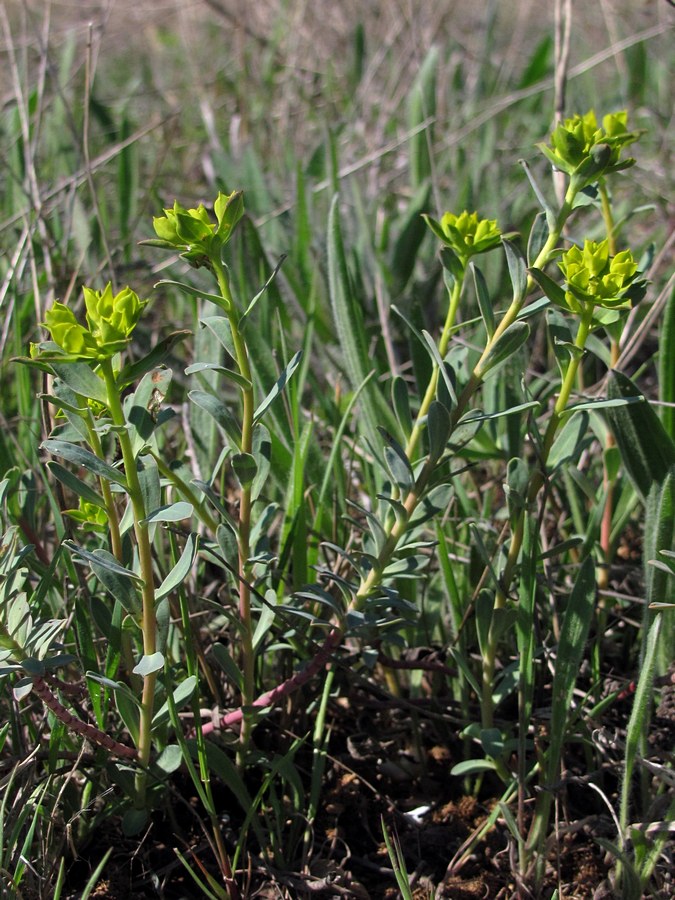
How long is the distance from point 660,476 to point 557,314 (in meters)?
0.31

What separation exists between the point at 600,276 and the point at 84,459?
21.2 inches

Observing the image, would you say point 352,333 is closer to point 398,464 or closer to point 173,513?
point 398,464

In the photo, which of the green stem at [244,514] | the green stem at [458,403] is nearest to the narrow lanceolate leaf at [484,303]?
the green stem at [458,403]

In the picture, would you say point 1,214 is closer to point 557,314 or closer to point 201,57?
point 557,314

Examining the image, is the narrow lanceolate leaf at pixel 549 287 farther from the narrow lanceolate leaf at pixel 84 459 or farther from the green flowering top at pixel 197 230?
the narrow lanceolate leaf at pixel 84 459

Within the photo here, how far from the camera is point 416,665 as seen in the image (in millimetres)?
1163

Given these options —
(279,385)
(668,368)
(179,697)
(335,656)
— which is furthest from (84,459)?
(668,368)

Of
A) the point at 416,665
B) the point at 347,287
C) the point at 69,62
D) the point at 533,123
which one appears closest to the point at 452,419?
the point at 416,665

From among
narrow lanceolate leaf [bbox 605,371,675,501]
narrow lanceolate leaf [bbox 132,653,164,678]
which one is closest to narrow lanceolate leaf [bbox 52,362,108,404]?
narrow lanceolate leaf [bbox 132,653,164,678]

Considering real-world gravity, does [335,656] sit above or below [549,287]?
below

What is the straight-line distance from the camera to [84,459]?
84cm

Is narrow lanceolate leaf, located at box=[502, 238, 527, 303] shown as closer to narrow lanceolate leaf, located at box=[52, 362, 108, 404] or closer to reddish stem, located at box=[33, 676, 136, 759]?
narrow lanceolate leaf, located at box=[52, 362, 108, 404]

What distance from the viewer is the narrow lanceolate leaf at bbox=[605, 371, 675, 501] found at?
117 centimetres

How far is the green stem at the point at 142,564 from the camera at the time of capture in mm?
812
